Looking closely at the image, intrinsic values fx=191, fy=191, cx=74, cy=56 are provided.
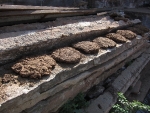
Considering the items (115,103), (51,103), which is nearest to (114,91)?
(115,103)

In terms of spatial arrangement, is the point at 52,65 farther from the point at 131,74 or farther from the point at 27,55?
the point at 131,74

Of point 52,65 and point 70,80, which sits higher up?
point 52,65

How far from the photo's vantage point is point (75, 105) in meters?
2.27

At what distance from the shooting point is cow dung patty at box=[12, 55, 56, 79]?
183 cm

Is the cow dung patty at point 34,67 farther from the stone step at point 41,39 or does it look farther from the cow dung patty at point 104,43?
the cow dung patty at point 104,43

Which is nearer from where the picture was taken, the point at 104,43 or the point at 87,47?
the point at 87,47

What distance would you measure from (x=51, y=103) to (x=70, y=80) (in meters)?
0.34

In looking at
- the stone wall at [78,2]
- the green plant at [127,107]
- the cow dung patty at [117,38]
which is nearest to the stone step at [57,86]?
the cow dung patty at [117,38]

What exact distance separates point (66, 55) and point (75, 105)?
605 mm

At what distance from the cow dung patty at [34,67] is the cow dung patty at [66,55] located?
13cm

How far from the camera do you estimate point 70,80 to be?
2168mm

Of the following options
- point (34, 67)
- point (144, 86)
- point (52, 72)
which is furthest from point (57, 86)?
point (144, 86)

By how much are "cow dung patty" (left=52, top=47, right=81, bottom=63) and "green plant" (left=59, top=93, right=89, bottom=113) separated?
1.59 feet

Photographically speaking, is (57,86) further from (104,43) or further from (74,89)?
(104,43)
